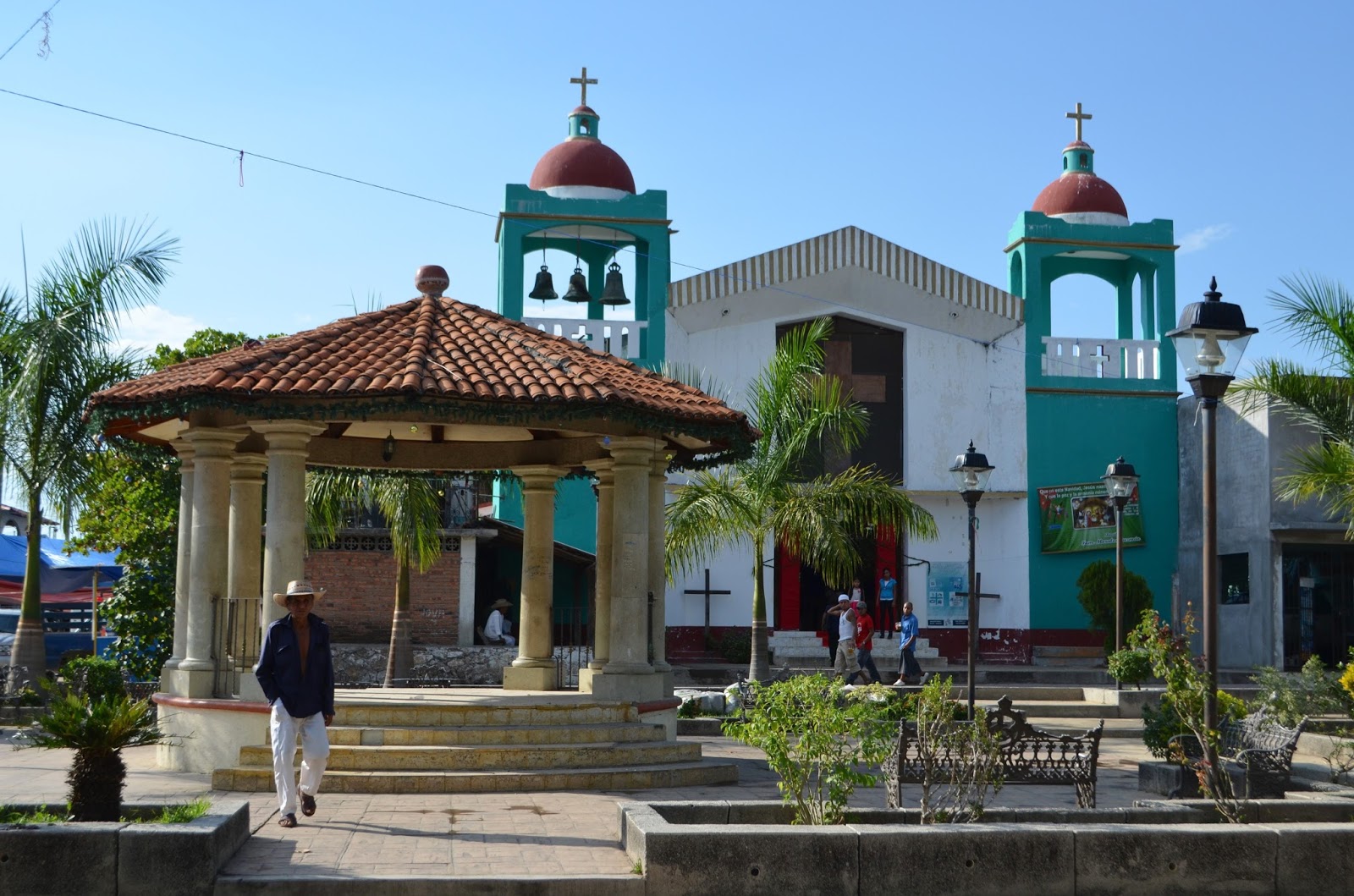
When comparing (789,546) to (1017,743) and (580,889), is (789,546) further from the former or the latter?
(580,889)

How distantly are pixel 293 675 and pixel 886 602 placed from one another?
19728mm

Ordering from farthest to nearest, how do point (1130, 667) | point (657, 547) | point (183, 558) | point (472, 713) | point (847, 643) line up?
point (847, 643) → point (1130, 667) → point (657, 547) → point (183, 558) → point (472, 713)

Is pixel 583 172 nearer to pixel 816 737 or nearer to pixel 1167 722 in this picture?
pixel 1167 722

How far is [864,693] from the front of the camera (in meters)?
10.2

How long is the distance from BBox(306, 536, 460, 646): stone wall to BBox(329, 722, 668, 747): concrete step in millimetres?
11810

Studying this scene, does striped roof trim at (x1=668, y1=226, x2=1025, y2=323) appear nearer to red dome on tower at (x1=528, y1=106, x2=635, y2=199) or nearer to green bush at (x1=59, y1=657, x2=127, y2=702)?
red dome on tower at (x1=528, y1=106, x2=635, y2=199)

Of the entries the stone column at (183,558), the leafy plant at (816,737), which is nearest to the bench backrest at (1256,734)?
the leafy plant at (816,737)

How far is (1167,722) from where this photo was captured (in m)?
12.9

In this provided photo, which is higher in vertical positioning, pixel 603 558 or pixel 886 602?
pixel 603 558

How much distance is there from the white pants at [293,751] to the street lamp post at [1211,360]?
239 inches

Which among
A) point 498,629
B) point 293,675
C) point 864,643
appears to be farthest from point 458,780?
point 498,629

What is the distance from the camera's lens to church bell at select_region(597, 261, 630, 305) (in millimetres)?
25688

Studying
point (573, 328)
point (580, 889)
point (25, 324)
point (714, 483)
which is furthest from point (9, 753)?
point (573, 328)

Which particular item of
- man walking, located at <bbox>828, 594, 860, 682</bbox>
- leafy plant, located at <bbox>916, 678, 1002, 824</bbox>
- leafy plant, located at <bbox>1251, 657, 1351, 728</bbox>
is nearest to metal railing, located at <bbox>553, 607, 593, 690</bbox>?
man walking, located at <bbox>828, 594, 860, 682</bbox>
